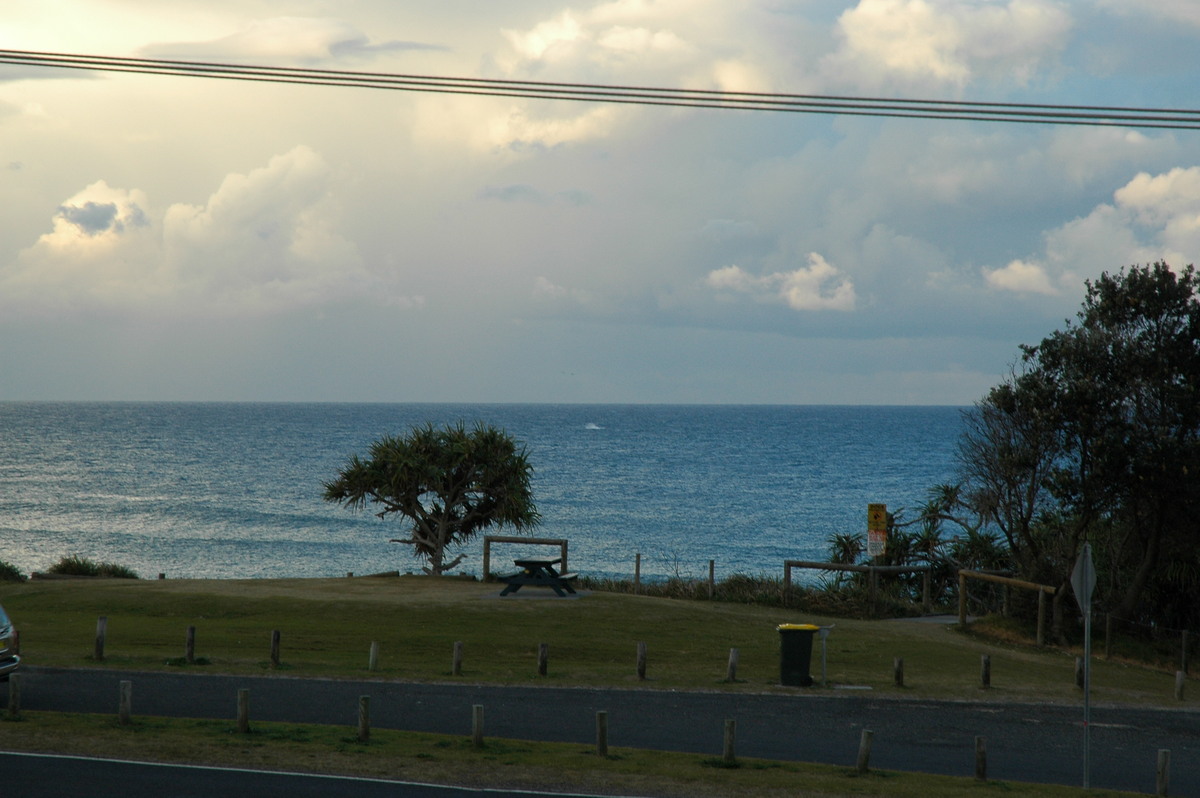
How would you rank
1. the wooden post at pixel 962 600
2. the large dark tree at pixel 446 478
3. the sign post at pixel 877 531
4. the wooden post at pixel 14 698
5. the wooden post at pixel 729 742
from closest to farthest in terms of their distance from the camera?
the wooden post at pixel 729 742 → the wooden post at pixel 14 698 → the wooden post at pixel 962 600 → the sign post at pixel 877 531 → the large dark tree at pixel 446 478

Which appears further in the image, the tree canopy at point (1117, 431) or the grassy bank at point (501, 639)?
the tree canopy at point (1117, 431)

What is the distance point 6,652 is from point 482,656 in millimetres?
9173

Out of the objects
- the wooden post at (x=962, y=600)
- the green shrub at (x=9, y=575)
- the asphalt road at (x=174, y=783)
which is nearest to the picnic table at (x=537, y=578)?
the wooden post at (x=962, y=600)

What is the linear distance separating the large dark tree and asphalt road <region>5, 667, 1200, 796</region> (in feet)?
47.7

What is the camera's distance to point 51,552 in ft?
205

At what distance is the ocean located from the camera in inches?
2522

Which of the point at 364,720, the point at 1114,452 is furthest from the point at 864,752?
the point at 1114,452

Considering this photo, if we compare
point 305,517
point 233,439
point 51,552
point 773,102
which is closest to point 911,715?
point 773,102

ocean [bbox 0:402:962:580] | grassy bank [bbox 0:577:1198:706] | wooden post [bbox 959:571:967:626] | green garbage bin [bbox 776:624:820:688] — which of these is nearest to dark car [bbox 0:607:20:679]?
grassy bank [bbox 0:577:1198:706]

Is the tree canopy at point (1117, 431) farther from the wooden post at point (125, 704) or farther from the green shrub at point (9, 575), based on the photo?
the green shrub at point (9, 575)

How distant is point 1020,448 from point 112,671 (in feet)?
70.8

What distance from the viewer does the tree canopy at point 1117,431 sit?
25.4 metres

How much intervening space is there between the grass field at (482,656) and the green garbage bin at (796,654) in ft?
1.37

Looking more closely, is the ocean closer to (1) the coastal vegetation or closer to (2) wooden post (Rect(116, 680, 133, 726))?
(1) the coastal vegetation
